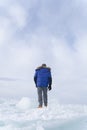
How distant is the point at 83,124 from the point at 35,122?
140 cm

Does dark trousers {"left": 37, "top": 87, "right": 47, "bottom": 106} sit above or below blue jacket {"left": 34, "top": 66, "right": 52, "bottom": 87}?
below

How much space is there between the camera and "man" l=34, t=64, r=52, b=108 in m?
15.8

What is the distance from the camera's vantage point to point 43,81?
15.9 m

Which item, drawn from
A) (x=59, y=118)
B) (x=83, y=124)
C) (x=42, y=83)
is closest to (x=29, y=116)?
(x=59, y=118)

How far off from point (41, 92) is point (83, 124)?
4.81m

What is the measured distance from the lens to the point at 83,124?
11.3m

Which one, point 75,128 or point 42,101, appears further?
point 42,101

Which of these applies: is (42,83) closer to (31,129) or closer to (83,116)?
(83,116)

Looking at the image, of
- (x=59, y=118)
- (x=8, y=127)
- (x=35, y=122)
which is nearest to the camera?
(x=8, y=127)

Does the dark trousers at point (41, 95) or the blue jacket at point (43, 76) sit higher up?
the blue jacket at point (43, 76)

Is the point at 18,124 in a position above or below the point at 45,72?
below

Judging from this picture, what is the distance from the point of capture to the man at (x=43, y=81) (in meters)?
15.8

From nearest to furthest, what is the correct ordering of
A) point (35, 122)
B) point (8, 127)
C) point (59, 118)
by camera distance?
point (8, 127), point (35, 122), point (59, 118)

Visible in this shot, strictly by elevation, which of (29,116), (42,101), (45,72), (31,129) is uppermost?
(45,72)
